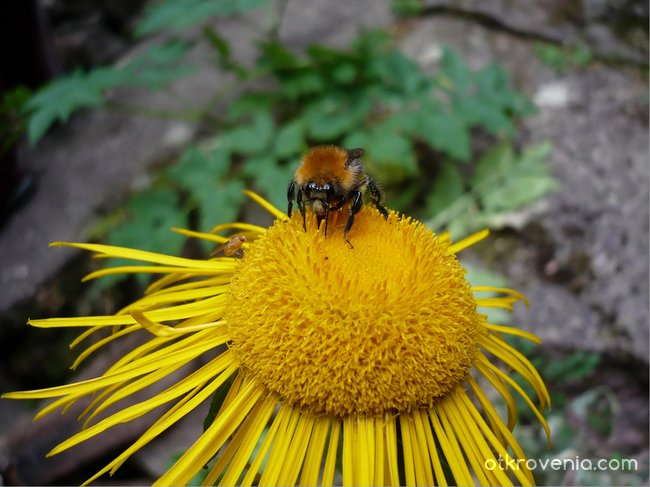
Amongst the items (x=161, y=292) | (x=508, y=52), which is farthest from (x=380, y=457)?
(x=508, y=52)

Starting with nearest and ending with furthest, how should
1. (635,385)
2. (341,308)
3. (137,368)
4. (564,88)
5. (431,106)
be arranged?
1. (341,308)
2. (137,368)
3. (635,385)
4. (431,106)
5. (564,88)

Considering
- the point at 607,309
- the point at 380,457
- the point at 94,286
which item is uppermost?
the point at 380,457

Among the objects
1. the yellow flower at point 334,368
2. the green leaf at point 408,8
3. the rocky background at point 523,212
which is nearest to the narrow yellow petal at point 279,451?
the yellow flower at point 334,368

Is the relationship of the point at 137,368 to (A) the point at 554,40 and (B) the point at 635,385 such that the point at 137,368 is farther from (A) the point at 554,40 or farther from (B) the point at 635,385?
(A) the point at 554,40

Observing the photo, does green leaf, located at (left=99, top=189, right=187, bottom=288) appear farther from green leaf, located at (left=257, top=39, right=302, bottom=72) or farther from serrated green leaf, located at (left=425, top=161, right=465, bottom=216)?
serrated green leaf, located at (left=425, top=161, right=465, bottom=216)

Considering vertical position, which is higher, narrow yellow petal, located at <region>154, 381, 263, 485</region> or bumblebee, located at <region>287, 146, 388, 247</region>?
bumblebee, located at <region>287, 146, 388, 247</region>

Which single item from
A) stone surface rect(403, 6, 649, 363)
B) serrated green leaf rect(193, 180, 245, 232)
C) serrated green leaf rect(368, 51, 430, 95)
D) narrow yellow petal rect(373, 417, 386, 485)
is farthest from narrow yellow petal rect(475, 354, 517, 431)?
serrated green leaf rect(368, 51, 430, 95)
